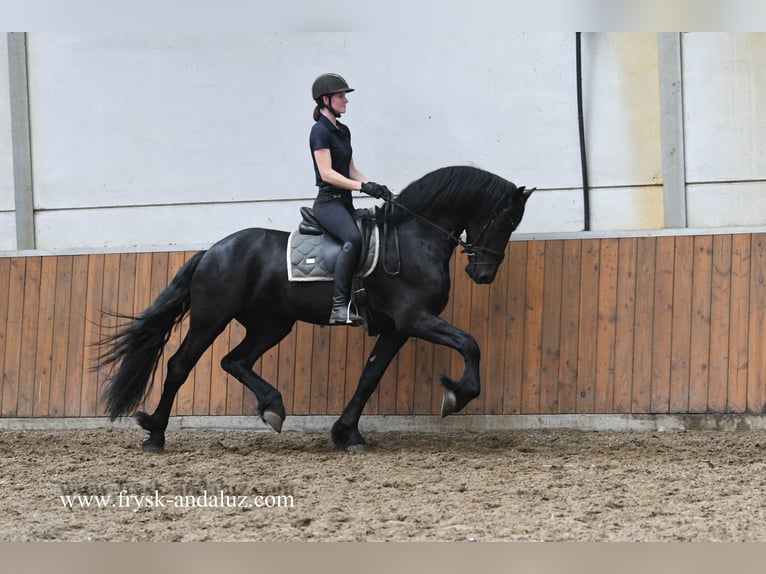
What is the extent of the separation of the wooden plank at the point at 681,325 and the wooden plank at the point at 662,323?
0.10 feet

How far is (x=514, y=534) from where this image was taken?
14.8 feet

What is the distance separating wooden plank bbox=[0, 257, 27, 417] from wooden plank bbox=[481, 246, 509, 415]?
402 centimetres

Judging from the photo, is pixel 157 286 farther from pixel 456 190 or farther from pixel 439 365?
pixel 456 190

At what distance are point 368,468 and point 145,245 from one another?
3402mm

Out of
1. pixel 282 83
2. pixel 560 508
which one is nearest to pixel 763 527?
pixel 560 508

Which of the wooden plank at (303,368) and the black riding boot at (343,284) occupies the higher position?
the black riding boot at (343,284)

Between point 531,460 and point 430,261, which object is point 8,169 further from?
point 531,460

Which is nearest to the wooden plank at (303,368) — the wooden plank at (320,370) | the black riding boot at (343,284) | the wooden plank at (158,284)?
the wooden plank at (320,370)

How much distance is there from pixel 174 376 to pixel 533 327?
109 inches

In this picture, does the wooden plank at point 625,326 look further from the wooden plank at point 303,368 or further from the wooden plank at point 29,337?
the wooden plank at point 29,337

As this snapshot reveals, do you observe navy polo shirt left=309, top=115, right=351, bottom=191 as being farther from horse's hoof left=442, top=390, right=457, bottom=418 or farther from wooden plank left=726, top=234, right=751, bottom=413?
wooden plank left=726, top=234, right=751, bottom=413

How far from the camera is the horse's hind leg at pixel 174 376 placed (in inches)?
281

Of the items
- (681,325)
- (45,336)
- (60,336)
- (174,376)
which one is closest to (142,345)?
(174,376)

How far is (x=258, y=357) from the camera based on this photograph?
7.37 m
